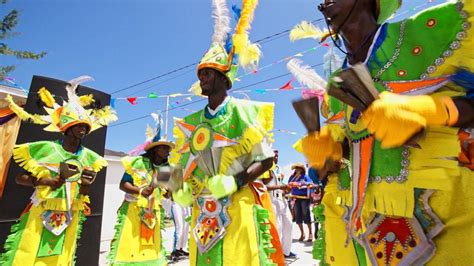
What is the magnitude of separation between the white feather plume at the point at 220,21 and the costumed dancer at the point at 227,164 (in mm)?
79

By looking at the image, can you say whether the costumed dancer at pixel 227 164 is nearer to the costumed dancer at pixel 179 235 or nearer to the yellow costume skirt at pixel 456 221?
the yellow costume skirt at pixel 456 221

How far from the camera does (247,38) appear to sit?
106 inches

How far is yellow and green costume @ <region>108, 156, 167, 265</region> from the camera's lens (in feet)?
14.6

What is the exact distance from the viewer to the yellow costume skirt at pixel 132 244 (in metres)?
4.41

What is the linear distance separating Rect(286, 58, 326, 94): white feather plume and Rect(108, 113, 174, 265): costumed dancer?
111 inches

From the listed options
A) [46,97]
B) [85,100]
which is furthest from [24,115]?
[85,100]

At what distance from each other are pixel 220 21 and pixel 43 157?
2716 millimetres

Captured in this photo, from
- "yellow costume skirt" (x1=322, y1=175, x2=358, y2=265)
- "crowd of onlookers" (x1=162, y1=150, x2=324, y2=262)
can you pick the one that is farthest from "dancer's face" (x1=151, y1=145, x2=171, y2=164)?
"yellow costume skirt" (x1=322, y1=175, x2=358, y2=265)

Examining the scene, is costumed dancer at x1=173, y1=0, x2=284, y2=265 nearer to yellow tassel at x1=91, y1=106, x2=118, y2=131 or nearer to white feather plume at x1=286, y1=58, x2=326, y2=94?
white feather plume at x1=286, y1=58, x2=326, y2=94

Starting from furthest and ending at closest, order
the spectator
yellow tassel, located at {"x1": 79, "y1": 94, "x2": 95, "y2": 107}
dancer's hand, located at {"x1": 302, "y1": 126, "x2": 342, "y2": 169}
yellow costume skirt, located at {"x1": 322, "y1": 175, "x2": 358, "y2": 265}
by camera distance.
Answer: the spectator → yellow tassel, located at {"x1": 79, "y1": 94, "x2": 95, "y2": 107} → yellow costume skirt, located at {"x1": 322, "y1": 175, "x2": 358, "y2": 265} → dancer's hand, located at {"x1": 302, "y1": 126, "x2": 342, "y2": 169}

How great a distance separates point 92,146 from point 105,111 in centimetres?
91

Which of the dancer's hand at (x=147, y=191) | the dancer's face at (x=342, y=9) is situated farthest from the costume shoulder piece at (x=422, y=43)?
the dancer's hand at (x=147, y=191)

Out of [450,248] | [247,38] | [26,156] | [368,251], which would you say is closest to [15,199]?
[26,156]

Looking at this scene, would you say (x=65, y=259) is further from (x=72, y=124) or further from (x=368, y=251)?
(x=368, y=251)
